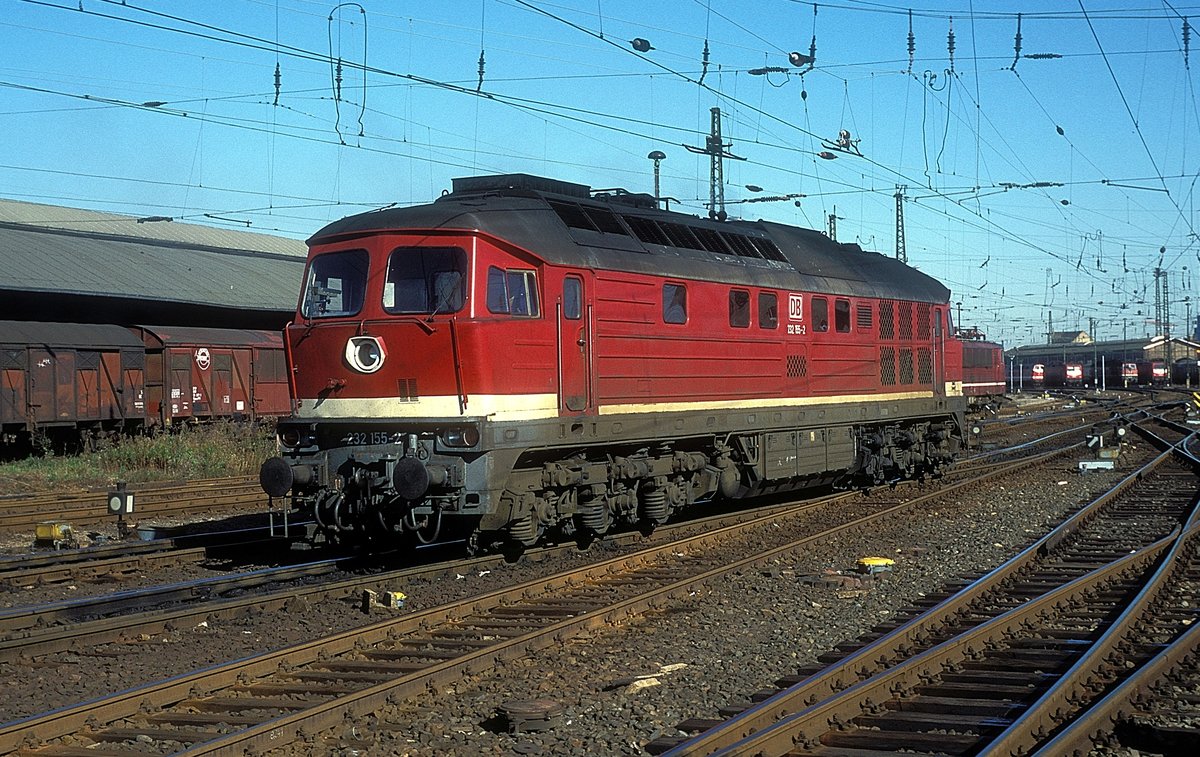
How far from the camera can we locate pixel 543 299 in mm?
12625

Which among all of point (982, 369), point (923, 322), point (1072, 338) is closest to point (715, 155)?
point (923, 322)

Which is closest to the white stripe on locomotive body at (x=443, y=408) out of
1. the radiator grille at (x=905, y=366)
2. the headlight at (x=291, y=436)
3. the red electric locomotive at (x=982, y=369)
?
the headlight at (x=291, y=436)

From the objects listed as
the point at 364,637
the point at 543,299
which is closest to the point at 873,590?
the point at 543,299

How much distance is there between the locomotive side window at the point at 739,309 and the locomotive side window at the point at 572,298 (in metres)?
3.38

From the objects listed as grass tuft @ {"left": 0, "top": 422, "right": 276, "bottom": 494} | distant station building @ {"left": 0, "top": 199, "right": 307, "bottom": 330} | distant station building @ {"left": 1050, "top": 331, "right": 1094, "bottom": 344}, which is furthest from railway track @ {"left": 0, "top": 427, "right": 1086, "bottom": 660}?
distant station building @ {"left": 1050, "top": 331, "right": 1094, "bottom": 344}

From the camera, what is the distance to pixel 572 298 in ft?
42.8

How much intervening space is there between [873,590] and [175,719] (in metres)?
7.13

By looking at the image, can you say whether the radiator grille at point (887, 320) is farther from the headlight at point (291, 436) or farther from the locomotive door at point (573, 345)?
the headlight at point (291, 436)

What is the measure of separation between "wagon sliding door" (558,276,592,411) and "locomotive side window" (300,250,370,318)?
2.17 metres

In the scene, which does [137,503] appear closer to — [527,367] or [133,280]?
[527,367]

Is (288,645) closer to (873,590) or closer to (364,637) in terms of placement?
(364,637)

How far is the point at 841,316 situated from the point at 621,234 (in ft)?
19.5

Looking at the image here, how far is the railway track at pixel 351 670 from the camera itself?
6.90 metres

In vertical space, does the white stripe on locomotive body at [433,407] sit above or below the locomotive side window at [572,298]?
below
